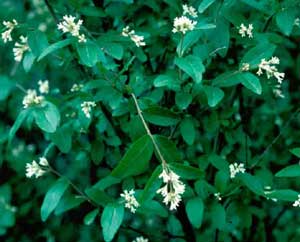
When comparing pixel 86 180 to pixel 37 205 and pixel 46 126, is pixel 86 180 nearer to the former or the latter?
pixel 37 205

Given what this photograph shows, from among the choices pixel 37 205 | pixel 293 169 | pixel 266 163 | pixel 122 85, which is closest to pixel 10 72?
pixel 37 205

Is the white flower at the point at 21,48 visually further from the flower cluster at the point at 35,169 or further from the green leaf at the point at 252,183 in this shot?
the green leaf at the point at 252,183

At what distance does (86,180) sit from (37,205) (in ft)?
0.96

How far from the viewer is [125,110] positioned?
1.55m

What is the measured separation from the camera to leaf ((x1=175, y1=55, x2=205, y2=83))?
1.25 m

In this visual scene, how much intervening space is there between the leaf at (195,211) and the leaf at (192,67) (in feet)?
1.16

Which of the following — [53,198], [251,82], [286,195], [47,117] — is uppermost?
[251,82]

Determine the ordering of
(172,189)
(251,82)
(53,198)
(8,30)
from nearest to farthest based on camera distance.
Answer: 1. (172,189)
2. (251,82)
3. (8,30)
4. (53,198)

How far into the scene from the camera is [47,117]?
1.40 metres

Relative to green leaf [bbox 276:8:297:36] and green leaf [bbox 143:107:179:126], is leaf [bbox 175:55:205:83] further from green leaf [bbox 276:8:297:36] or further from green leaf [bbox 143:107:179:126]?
green leaf [bbox 276:8:297:36]

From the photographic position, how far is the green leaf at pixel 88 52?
1.32 meters

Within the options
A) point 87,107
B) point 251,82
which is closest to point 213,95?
point 251,82

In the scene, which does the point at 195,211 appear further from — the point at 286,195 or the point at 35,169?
the point at 35,169

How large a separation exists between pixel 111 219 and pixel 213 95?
0.37 metres
